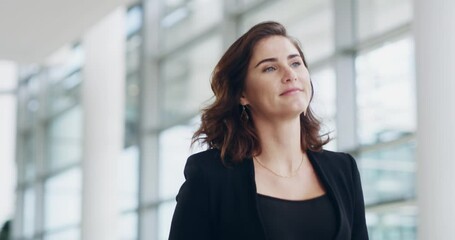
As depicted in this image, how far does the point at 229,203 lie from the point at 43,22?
12.3 metres

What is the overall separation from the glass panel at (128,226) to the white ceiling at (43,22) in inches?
119

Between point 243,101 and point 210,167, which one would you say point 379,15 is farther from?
point 210,167

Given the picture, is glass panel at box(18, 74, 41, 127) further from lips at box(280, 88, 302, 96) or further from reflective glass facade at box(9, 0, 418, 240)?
lips at box(280, 88, 302, 96)

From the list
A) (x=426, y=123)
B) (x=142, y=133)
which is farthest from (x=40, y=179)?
(x=426, y=123)

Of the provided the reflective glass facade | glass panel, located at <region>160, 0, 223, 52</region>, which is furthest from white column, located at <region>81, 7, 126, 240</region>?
glass panel, located at <region>160, 0, 223, 52</region>

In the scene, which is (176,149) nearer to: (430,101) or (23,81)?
(430,101)

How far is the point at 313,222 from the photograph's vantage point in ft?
6.07

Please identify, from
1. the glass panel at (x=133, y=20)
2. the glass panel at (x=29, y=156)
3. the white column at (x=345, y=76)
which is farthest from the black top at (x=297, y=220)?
the glass panel at (x=29, y=156)

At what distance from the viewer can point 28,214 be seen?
22.2 m

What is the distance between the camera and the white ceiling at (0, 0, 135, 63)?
12812 millimetres

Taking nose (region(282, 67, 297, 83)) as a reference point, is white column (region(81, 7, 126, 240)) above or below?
above

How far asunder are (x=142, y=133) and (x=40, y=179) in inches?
266

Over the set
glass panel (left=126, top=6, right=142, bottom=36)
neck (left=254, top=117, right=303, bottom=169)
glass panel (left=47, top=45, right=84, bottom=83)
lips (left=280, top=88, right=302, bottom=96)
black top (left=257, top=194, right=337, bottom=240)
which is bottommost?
black top (left=257, top=194, right=337, bottom=240)

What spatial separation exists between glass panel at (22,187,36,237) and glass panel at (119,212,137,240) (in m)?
6.64
